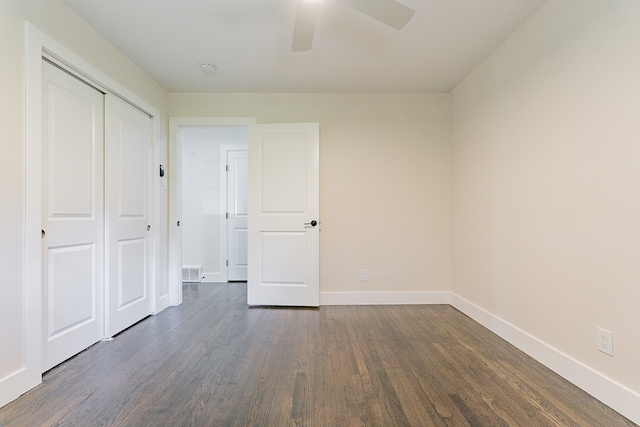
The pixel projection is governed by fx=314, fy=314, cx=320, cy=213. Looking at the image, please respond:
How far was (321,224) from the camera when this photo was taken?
354 cm

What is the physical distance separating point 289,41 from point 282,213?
5.53 feet

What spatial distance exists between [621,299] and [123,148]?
356 centimetres

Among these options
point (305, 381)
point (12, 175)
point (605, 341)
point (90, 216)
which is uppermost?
point (12, 175)

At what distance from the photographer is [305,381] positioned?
1848 millimetres

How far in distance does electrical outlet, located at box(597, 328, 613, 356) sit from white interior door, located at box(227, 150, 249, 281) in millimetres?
4111

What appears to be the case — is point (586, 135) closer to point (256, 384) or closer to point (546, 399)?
point (546, 399)

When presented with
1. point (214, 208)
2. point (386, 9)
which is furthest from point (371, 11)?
point (214, 208)

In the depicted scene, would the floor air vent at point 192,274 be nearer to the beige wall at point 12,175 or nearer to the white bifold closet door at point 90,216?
the white bifold closet door at point 90,216

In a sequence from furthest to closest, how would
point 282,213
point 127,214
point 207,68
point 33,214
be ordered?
point 282,213
point 207,68
point 127,214
point 33,214

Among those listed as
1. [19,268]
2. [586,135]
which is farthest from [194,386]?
[586,135]

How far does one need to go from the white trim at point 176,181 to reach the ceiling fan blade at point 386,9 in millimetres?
2077

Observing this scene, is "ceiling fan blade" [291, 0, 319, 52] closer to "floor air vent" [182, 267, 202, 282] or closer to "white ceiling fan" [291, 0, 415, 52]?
"white ceiling fan" [291, 0, 415, 52]

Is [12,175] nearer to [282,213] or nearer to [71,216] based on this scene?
[71,216]

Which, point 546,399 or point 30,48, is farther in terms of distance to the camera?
point 30,48
